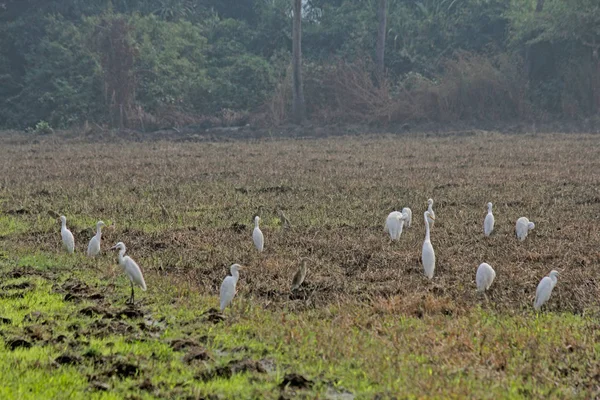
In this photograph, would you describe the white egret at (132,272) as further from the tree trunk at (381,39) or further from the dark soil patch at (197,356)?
the tree trunk at (381,39)

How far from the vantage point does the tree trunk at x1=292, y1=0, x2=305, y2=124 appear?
→ 120 feet

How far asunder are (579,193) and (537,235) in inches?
171

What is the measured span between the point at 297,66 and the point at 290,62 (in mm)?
5938

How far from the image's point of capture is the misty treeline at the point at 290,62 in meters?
37.6

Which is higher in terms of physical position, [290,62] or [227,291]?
[290,62]

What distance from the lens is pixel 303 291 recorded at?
8805mm

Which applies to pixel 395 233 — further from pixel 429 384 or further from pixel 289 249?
pixel 429 384

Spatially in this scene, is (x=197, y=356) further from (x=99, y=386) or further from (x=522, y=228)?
(x=522, y=228)

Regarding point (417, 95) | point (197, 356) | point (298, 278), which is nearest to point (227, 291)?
point (298, 278)

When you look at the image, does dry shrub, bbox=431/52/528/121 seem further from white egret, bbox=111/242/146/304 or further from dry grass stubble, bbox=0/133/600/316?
white egret, bbox=111/242/146/304

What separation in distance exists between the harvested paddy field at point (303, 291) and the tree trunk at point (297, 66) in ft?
60.6

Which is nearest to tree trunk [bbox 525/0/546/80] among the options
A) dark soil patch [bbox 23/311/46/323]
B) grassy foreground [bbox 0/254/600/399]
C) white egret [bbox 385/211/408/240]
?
white egret [bbox 385/211/408/240]

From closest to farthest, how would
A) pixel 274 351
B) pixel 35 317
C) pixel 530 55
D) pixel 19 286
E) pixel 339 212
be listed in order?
1. pixel 274 351
2. pixel 35 317
3. pixel 19 286
4. pixel 339 212
5. pixel 530 55

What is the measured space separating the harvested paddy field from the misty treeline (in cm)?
1899
